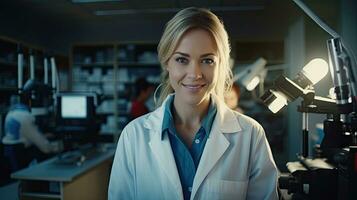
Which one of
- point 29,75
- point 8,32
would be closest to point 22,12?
point 8,32

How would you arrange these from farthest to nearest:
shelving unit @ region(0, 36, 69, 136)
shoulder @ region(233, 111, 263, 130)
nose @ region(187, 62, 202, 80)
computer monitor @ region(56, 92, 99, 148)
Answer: computer monitor @ region(56, 92, 99, 148) → shelving unit @ region(0, 36, 69, 136) → shoulder @ region(233, 111, 263, 130) → nose @ region(187, 62, 202, 80)

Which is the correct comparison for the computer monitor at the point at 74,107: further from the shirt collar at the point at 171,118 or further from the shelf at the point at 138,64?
the shelf at the point at 138,64

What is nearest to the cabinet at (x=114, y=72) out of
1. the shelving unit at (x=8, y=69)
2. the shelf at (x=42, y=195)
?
the shelf at (x=42, y=195)

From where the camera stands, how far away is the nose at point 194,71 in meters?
0.91

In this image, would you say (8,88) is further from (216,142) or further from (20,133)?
(216,142)

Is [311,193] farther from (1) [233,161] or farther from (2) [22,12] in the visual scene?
(2) [22,12]

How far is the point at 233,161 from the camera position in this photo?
0.99 metres

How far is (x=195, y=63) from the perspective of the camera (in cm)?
92

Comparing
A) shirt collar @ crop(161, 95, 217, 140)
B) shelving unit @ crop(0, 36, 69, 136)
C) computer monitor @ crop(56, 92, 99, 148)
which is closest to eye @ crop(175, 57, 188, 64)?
shirt collar @ crop(161, 95, 217, 140)

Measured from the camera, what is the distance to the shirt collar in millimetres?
1038

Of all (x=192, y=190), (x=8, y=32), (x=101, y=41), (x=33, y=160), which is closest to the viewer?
(x=192, y=190)

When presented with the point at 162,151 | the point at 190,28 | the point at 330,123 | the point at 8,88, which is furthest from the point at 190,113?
the point at 8,88

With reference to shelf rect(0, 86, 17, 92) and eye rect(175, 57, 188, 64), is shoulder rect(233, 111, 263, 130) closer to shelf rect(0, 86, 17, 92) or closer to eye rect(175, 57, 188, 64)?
eye rect(175, 57, 188, 64)

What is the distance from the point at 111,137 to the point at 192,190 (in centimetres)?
339
